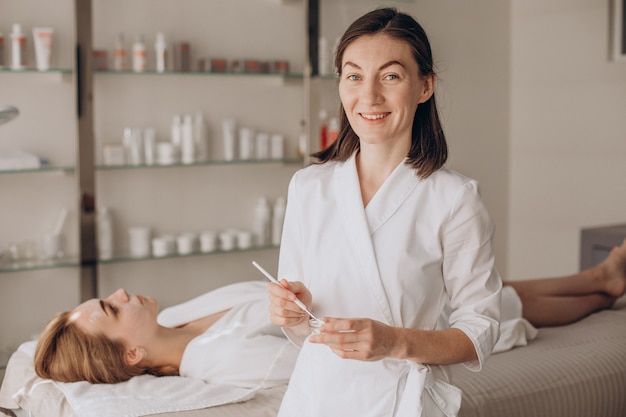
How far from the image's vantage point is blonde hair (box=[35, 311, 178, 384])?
6.31 feet

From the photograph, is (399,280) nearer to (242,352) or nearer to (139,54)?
(242,352)

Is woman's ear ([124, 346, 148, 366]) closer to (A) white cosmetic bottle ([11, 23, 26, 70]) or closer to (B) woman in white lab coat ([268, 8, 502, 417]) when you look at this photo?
(B) woman in white lab coat ([268, 8, 502, 417])

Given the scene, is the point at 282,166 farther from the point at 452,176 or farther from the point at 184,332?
the point at 452,176

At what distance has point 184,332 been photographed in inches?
83.7

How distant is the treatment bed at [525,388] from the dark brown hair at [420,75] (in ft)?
2.61

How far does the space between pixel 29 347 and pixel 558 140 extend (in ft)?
9.75

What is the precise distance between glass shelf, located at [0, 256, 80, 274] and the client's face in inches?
46.2

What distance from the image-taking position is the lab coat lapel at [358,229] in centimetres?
122

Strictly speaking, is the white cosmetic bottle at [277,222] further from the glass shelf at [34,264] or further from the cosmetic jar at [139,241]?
the glass shelf at [34,264]

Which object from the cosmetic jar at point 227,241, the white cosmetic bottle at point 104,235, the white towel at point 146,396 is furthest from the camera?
the cosmetic jar at point 227,241

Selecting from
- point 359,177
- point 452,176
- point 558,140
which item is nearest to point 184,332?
point 359,177

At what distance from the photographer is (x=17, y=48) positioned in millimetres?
3000

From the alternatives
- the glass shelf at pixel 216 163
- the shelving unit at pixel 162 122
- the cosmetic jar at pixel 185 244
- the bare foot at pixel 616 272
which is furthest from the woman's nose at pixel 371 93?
the cosmetic jar at pixel 185 244

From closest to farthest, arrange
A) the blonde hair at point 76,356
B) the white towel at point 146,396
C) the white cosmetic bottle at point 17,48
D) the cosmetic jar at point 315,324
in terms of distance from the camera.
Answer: the cosmetic jar at point 315,324, the white towel at point 146,396, the blonde hair at point 76,356, the white cosmetic bottle at point 17,48
